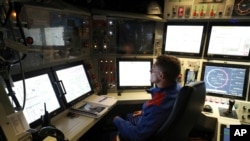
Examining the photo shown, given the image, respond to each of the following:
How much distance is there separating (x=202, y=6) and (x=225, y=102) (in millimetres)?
1137

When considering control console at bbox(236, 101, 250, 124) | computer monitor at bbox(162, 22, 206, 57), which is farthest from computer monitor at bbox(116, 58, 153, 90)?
control console at bbox(236, 101, 250, 124)

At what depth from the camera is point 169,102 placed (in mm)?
1351

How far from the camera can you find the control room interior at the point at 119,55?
4.98ft

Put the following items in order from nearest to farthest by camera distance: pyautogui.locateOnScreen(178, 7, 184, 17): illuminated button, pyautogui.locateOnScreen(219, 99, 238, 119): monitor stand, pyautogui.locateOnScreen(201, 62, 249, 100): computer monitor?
pyautogui.locateOnScreen(219, 99, 238, 119): monitor stand
pyautogui.locateOnScreen(201, 62, 249, 100): computer monitor
pyautogui.locateOnScreen(178, 7, 184, 17): illuminated button

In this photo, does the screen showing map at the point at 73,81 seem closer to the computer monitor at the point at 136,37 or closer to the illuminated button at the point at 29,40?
the illuminated button at the point at 29,40

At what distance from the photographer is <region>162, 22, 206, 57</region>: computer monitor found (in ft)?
7.42

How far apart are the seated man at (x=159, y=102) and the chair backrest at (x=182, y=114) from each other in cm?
6

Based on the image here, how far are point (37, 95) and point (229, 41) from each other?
2066 mm

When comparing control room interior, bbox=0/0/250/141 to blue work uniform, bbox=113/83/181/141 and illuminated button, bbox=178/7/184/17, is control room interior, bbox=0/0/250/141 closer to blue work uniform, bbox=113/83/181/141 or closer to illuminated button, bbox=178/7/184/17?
illuminated button, bbox=178/7/184/17

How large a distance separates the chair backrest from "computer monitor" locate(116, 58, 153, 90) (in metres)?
1.10

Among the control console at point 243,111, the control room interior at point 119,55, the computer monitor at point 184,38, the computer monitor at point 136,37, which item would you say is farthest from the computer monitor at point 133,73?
the control console at point 243,111

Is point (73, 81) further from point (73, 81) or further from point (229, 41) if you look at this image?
point (229, 41)

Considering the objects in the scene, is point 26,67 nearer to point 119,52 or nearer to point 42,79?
point 42,79

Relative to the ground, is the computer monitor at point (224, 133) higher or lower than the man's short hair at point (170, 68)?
lower
